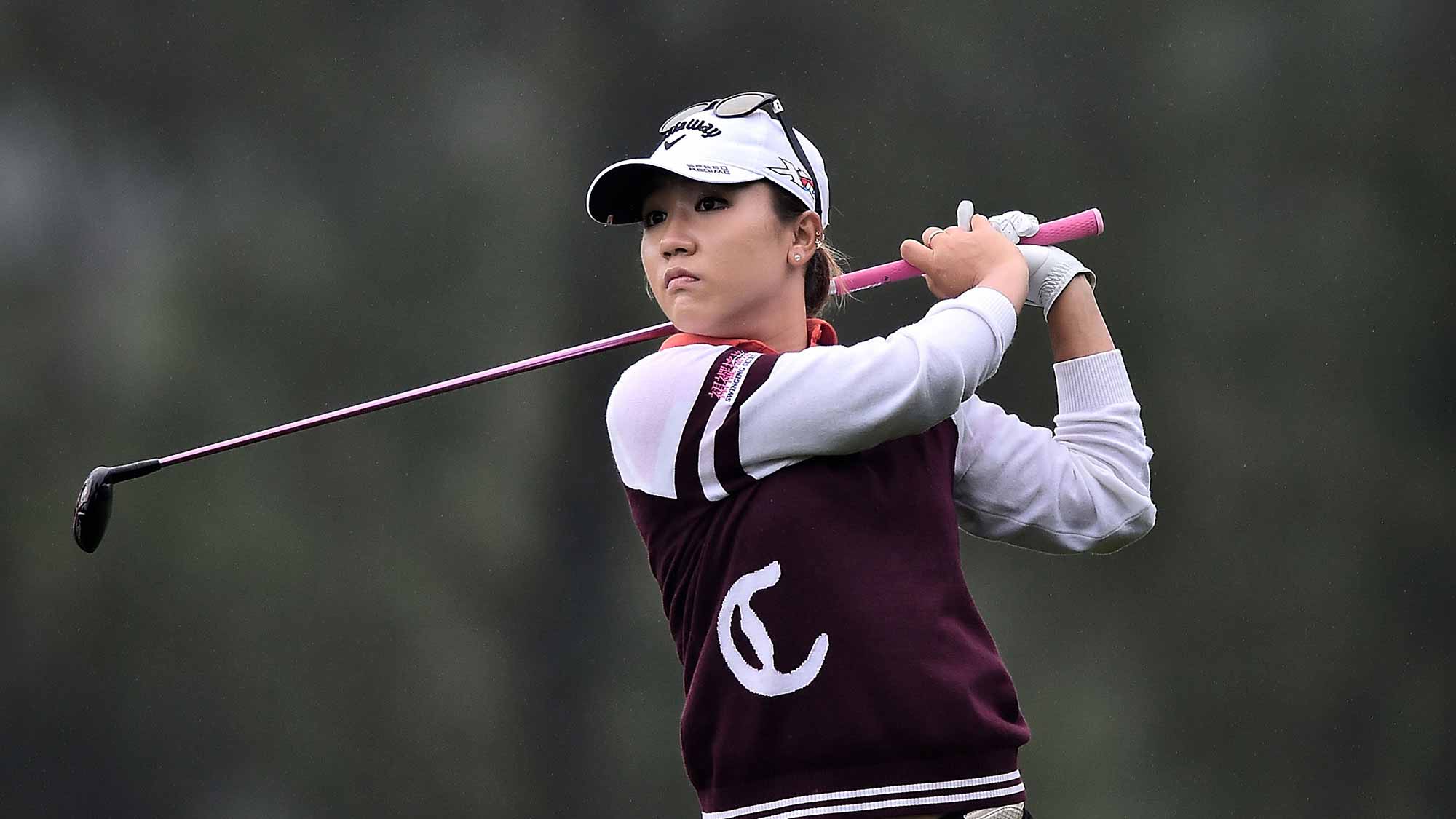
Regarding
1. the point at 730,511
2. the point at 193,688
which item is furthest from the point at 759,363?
the point at 193,688

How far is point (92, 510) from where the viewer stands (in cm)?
154

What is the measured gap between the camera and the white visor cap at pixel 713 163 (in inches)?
50.5

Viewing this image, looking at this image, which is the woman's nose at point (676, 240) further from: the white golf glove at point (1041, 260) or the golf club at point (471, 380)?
the white golf glove at point (1041, 260)

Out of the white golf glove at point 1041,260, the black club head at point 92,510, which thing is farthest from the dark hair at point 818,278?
the black club head at point 92,510

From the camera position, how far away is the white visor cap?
128 centimetres

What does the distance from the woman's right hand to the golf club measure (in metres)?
0.04

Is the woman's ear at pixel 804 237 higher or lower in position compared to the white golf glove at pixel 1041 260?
higher

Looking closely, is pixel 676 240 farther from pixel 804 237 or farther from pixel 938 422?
pixel 938 422

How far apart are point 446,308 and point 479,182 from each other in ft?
0.68

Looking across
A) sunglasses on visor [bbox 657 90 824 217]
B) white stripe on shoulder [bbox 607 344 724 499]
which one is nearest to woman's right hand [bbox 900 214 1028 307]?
sunglasses on visor [bbox 657 90 824 217]

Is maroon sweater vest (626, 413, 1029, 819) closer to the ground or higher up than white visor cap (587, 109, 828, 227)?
closer to the ground

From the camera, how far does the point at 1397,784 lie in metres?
2.48

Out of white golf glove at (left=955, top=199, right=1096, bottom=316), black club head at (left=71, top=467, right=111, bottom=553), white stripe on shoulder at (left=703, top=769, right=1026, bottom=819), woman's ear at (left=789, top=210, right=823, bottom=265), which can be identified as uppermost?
woman's ear at (left=789, top=210, right=823, bottom=265)

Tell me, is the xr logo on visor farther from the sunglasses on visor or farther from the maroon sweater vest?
the maroon sweater vest
